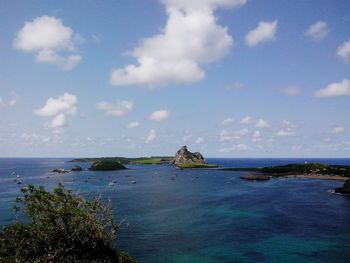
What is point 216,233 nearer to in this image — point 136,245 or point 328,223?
point 136,245

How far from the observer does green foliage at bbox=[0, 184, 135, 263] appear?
36.3 m

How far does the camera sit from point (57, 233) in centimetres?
3838

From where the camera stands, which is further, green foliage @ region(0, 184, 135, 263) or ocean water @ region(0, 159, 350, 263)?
ocean water @ region(0, 159, 350, 263)

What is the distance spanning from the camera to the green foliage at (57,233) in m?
36.3

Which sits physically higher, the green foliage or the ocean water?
the green foliage

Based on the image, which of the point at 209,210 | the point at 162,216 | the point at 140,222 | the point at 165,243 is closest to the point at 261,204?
the point at 209,210

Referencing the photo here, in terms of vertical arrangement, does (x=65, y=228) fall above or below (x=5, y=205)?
above

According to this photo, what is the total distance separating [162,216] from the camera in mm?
99625

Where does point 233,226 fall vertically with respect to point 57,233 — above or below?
below

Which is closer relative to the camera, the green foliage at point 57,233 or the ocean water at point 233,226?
the green foliage at point 57,233

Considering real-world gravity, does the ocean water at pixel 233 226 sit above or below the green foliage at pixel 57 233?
below

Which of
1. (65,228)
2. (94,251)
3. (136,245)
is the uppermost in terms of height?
(65,228)

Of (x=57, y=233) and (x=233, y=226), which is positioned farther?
(x=233, y=226)

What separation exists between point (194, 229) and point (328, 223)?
121 ft
